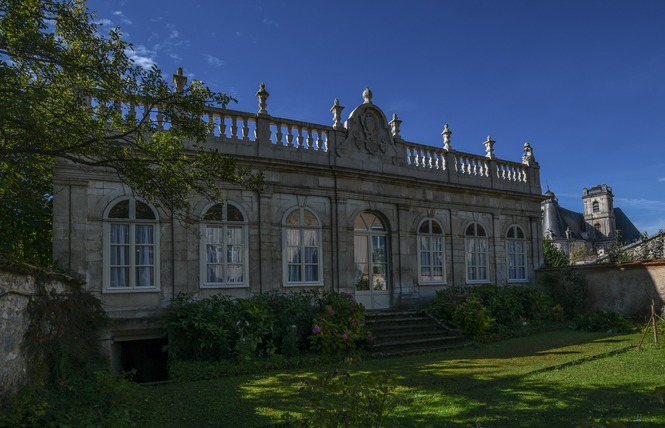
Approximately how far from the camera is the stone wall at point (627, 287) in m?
14.8

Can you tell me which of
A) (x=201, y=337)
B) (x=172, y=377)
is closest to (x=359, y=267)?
→ (x=201, y=337)

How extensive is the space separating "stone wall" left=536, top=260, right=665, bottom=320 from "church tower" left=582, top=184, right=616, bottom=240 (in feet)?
189

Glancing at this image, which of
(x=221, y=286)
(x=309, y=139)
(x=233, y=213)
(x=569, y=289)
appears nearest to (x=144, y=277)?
(x=221, y=286)

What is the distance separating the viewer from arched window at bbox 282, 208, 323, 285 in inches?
487

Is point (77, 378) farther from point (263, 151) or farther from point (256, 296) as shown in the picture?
point (263, 151)

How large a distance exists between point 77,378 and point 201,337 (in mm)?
2775

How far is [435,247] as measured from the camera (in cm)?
1512

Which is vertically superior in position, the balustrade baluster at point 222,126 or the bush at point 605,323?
the balustrade baluster at point 222,126

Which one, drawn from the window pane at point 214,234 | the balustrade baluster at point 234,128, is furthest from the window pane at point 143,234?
the balustrade baluster at point 234,128

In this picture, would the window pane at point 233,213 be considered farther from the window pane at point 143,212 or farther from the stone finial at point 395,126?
the stone finial at point 395,126

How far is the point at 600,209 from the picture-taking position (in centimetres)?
7256

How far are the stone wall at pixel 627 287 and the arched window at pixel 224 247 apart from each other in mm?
10895

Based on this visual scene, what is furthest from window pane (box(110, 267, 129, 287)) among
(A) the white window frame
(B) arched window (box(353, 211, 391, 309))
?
(A) the white window frame

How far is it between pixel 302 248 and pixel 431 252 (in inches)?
169
